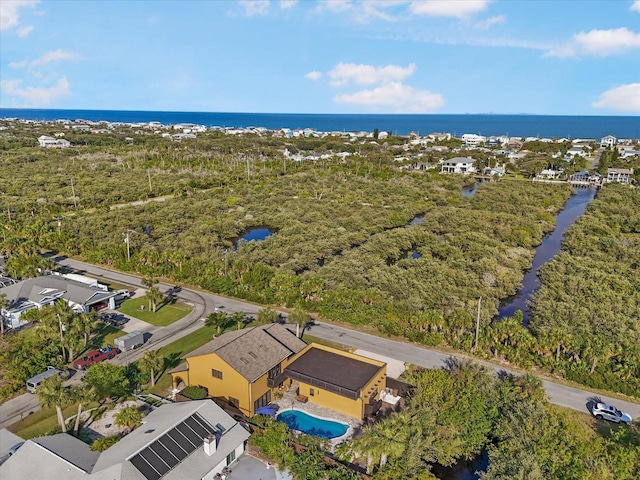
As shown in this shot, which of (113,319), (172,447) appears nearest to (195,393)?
(172,447)

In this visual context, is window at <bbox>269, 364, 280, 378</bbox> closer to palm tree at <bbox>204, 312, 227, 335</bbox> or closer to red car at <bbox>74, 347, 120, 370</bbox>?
palm tree at <bbox>204, 312, 227, 335</bbox>

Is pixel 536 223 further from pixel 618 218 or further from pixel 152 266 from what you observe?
pixel 152 266

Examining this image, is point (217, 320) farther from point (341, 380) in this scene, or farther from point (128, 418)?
point (341, 380)

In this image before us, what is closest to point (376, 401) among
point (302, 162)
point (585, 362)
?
point (585, 362)

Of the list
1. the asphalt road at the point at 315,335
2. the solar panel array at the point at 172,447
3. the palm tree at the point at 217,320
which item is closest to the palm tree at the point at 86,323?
the asphalt road at the point at 315,335

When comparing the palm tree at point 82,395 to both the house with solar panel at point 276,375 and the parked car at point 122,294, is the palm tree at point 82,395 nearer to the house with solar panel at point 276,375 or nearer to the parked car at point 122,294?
the house with solar panel at point 276,375

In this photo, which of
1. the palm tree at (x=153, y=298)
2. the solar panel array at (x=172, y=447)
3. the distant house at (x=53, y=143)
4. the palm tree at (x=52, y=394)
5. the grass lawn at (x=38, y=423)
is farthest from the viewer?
the distant house at (x=53, y=143)
